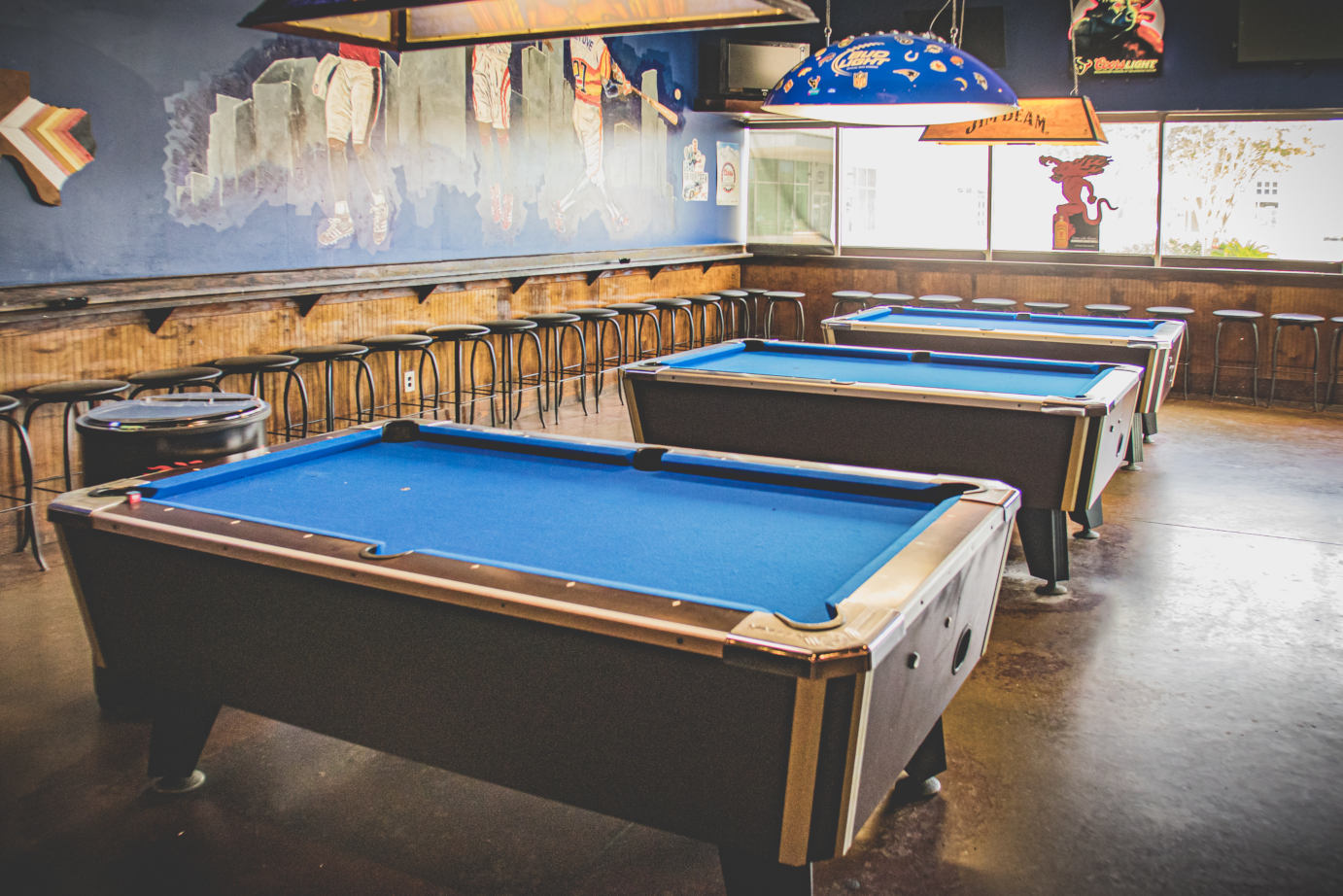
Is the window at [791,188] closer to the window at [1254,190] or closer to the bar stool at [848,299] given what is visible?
the bar stool at [848,299]

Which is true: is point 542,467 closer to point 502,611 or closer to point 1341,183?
point 502,611

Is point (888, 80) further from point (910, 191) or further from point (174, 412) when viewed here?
point (910, 191)

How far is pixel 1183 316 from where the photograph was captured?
8.42m

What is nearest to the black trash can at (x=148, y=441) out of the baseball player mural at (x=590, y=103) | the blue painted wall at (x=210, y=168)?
the blue painted wall at (x=210, y=168)

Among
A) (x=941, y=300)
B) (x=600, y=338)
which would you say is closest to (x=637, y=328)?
(x=600, y=338)

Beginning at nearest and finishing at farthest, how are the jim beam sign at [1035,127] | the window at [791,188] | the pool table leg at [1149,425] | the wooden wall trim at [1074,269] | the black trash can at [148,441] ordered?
1. the black trash can at [148,441]
2. the jim beam sign at [1035,127]
3. the pool table leg at [1149,425]
4. the wooden wall trim at [1074,269]
5. the window at [791,188]

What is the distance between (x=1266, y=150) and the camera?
8289 millimetres

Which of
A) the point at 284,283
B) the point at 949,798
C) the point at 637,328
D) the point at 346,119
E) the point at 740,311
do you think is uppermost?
the point at 346,119

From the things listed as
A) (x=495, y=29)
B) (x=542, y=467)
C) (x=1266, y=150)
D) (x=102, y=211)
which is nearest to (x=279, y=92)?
(x=102, y=211)

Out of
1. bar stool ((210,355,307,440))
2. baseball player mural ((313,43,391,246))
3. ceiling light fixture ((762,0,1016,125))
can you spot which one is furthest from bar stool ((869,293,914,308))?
bar stool ((210,355,307,440))

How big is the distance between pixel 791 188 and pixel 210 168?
6384 millimetres

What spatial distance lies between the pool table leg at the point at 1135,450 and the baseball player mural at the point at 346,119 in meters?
4.53

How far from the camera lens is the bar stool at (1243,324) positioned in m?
7.84

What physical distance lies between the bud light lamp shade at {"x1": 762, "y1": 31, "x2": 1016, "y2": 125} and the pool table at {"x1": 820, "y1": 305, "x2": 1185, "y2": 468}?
1.90 metres
